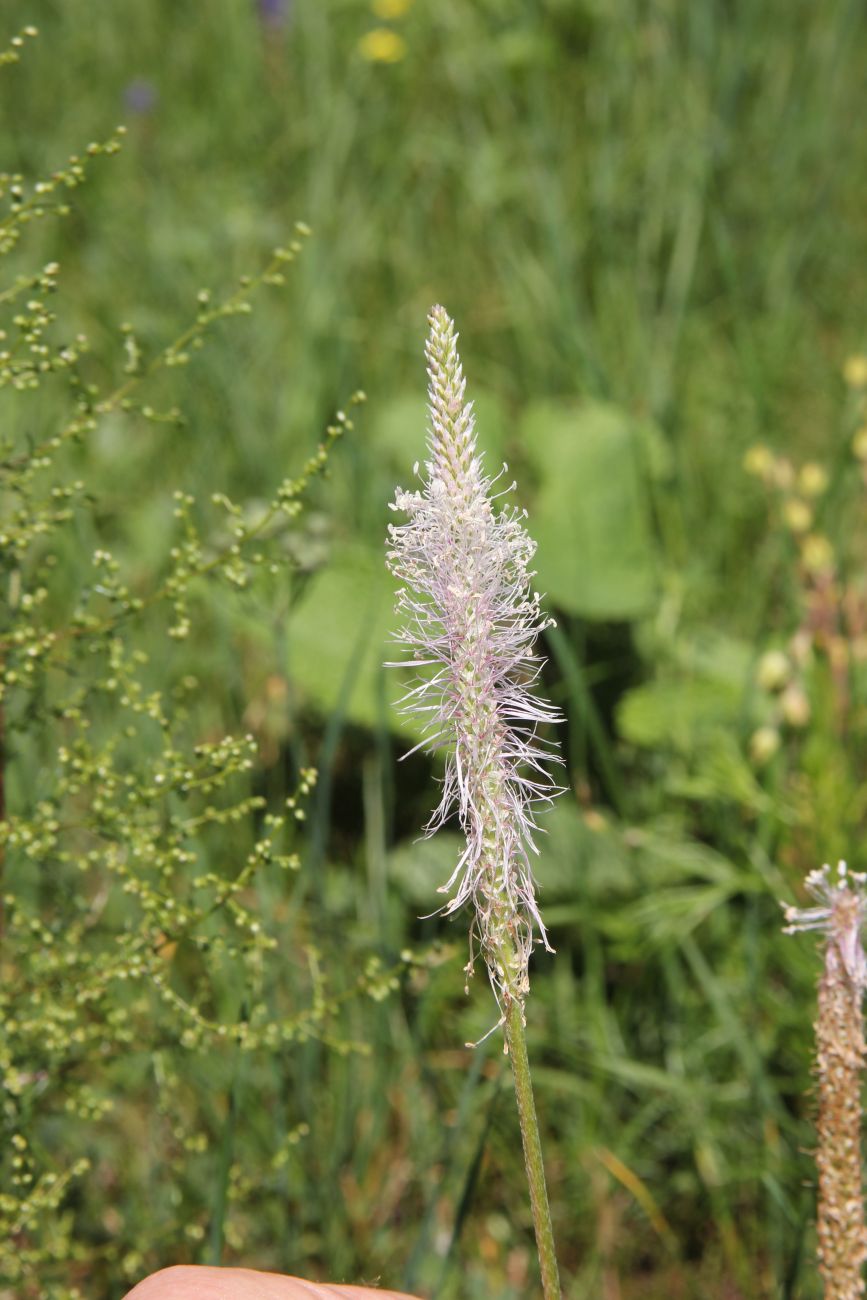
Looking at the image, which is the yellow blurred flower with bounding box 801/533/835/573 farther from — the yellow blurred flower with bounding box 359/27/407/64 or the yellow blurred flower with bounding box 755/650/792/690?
the yellow blurred flower with bounding box 359/27/407/64

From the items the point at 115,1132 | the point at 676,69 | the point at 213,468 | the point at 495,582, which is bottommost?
the point at 115,1132

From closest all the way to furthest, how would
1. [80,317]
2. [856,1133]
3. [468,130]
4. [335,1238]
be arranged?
[856,1133]
[335,1238]
[80,317]
[468,130]

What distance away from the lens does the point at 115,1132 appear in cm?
194

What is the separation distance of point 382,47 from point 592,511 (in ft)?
6.24

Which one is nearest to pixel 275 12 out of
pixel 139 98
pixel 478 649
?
pixel 139 98

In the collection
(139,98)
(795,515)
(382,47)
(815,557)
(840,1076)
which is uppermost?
(382,47)

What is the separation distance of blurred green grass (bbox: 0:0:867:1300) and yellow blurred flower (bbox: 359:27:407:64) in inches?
3.5

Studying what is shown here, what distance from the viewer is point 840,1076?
0.97 metres

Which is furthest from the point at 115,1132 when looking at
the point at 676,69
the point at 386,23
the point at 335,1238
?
the point at 386,23

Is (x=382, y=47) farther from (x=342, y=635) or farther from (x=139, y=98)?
(x=342, y=635)

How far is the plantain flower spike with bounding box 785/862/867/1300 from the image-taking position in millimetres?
940

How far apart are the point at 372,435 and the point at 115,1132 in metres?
1.53

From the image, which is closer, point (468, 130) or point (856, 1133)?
point (856, 1133)

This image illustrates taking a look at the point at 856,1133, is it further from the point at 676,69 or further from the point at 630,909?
the point at 676,69
